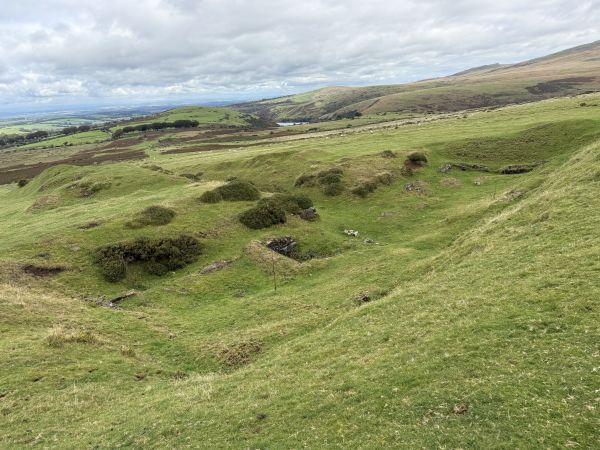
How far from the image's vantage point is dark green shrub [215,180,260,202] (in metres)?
58.6

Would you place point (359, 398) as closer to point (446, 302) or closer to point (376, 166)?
point (446, 302)

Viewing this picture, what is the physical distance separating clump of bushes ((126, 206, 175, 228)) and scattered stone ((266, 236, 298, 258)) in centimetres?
1374

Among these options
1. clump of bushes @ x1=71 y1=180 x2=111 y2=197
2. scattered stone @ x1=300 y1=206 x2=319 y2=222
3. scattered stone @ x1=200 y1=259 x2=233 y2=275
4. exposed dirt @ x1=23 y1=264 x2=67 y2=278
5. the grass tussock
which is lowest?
scattered stone @ x1=200 y1=259 x2=233 y2=275

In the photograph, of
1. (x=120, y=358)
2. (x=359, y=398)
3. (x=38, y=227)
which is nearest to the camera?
(x=359, y=398)

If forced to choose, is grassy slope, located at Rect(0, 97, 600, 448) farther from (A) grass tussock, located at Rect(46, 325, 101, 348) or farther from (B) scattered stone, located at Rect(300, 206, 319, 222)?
(B) scattered stone, located at Rect(300, 206, 319, 222)

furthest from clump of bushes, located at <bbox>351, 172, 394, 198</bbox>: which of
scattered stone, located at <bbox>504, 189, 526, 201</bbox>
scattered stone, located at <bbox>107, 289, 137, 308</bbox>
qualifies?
scattered stone, located at <bbox>107, 289, 137, 308</bbox>

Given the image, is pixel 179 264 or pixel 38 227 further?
pixel 38 227

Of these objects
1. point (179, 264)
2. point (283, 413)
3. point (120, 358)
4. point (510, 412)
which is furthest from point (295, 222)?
point (510, 412)

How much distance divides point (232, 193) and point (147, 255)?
62.1 feet

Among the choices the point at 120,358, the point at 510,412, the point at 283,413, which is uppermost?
the point at 510,412

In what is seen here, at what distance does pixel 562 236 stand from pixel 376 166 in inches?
1866

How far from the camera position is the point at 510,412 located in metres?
12.9

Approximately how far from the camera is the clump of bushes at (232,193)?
5731 cm

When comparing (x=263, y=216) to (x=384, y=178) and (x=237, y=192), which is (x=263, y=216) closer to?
(x=237, y=192)
